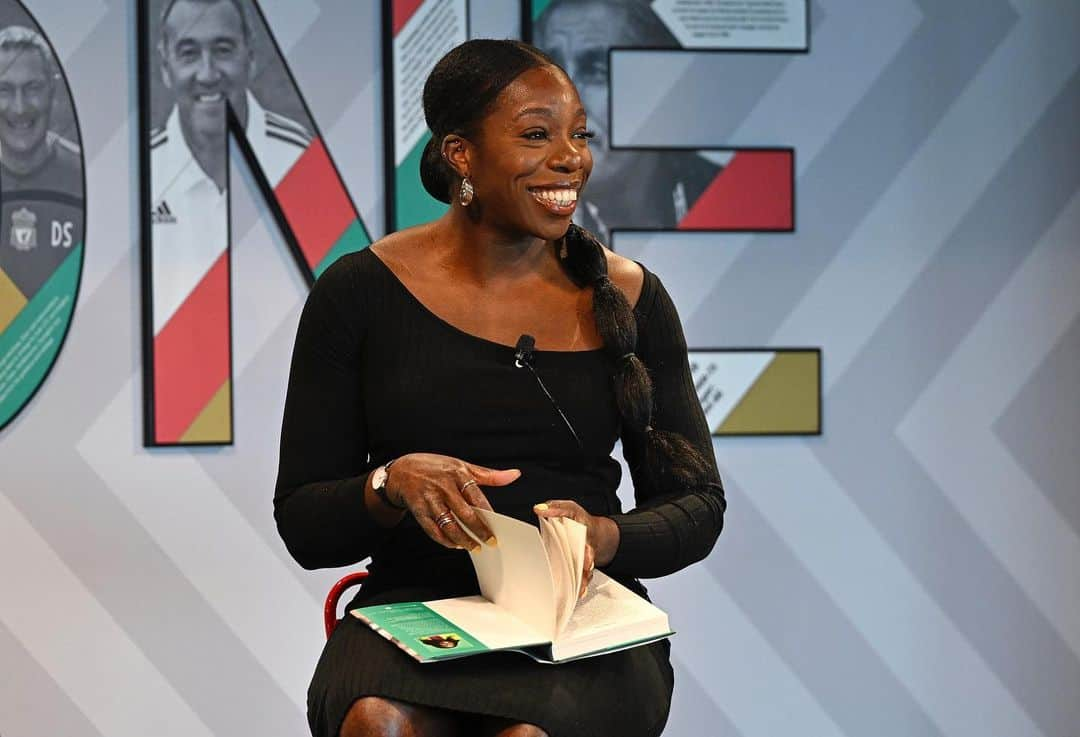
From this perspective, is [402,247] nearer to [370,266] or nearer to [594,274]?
[370,266]

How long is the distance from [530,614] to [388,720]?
0.21 m

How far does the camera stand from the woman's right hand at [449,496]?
5.27 feet

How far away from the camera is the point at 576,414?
6.15 ft

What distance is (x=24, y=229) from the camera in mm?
3039

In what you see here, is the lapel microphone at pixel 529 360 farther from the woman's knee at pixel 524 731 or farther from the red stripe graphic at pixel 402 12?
the red stripe graphic at pixel 402 12

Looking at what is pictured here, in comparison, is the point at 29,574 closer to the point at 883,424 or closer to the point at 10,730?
the point at 10,730

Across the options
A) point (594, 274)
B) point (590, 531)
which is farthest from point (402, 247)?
point (590, 531)

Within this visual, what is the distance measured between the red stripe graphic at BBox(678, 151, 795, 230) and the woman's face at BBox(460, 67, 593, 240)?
1.40 metres

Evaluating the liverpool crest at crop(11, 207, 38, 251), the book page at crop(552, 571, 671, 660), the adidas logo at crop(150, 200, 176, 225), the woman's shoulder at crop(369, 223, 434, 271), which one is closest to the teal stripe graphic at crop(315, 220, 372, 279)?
the adidas logo at crop(150, 200, 176, 225)

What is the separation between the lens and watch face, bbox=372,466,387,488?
172cm

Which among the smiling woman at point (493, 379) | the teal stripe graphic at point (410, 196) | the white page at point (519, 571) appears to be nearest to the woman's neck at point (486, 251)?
the smiling woman at point (493, 379)

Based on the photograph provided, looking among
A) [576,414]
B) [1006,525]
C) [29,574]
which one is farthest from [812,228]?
[29,574]

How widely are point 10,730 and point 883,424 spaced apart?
218 cm

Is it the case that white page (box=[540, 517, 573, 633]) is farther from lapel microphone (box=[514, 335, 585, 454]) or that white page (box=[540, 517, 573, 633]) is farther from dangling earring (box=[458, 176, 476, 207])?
dangling earring (box=[458, 176, 476, 207])
